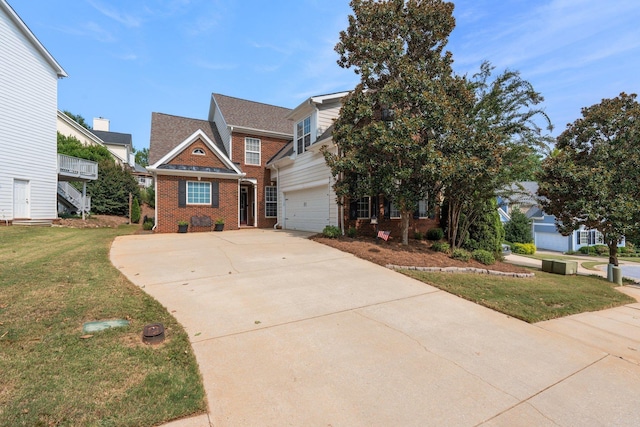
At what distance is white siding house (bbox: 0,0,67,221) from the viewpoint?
15000mm

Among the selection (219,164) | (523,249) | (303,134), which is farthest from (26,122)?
(523,249)

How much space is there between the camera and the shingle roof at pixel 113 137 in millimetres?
36031

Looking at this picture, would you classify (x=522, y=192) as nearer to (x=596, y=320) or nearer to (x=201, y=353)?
(x=596, y=320)

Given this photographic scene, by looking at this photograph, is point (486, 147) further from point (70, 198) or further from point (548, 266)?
point (70, 198)

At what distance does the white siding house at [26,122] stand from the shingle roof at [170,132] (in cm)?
559

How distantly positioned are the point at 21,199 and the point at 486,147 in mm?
22016

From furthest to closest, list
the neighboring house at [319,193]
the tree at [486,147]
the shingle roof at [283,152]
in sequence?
the shingle roof at [283,152] < the neighboring house at [319,193] < the tree at [486,147]

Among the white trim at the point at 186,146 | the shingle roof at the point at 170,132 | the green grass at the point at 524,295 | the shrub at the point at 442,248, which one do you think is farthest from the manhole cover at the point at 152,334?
the shingle roof at the point at 170,132

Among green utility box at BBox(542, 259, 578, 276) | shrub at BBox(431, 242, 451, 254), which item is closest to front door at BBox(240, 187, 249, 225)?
shrub at BBox(431, 242, 451, 254)

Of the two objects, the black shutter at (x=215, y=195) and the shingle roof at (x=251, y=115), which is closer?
the black shutter at (x=215, y=195)

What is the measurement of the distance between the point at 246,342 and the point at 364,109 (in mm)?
8184

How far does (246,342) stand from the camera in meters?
3.64

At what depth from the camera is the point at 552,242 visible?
2766cm

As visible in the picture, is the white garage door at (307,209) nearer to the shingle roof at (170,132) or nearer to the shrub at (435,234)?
the shrub at (435,234)
